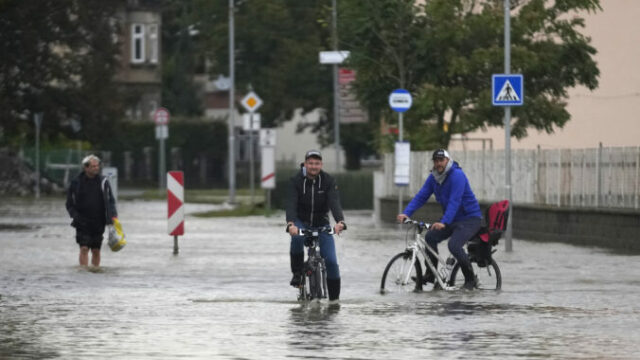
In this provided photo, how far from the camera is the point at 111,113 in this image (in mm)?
62250

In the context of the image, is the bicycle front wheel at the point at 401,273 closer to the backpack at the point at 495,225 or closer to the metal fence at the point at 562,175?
the backpack at the point at 495,225

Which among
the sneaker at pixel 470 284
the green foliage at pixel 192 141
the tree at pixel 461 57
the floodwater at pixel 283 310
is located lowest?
the floodwater at pixel 283 310

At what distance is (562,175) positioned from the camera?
30.8 metres

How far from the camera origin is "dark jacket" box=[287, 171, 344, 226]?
658 inches

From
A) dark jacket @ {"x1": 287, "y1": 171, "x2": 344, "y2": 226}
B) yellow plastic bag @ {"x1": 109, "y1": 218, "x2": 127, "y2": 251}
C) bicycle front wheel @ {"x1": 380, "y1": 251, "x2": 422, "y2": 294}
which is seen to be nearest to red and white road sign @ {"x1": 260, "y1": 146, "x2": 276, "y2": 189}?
yellow plastic bag @ {"x1": 109, "y1": 218, "x2": 127, "y2": 251}

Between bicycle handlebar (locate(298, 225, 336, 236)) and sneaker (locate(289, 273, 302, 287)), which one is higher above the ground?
bicycle handlebar (locate(298, 225, 336, 236))

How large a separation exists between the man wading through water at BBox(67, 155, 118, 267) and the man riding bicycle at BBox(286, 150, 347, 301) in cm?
590

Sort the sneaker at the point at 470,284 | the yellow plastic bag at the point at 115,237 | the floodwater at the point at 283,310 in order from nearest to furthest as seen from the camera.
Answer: the floodwater at the point at 283,310, the sneaker at the point at 470,284, the yellow plastic bag at the point at 115,237

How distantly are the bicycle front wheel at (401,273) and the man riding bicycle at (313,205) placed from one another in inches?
49.3

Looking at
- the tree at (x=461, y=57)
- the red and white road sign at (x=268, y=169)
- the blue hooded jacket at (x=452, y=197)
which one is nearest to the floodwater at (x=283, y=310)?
the blue hooded jacket at (x=452, y=197)

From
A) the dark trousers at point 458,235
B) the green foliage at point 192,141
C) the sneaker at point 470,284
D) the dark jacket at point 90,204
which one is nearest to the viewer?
the dark trousers at point 458,235

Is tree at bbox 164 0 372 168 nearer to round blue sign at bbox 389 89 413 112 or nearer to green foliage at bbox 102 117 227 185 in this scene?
green foliage at bbox 102 117 227 185

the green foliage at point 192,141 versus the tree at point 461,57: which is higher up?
the tree at point 461,57

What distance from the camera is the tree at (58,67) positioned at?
197 ft
